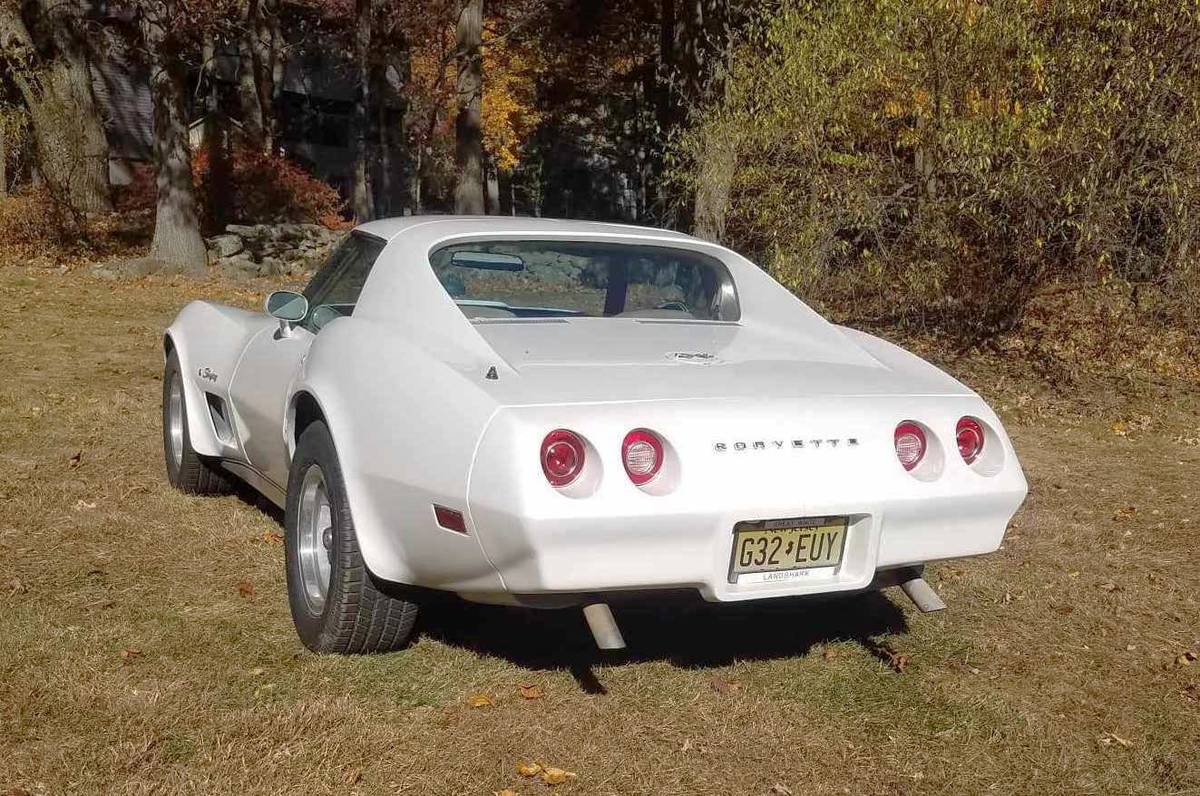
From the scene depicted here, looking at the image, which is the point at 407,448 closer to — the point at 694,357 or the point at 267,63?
the point at 694,357

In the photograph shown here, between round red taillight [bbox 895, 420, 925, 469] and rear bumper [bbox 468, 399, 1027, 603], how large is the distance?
9 cm

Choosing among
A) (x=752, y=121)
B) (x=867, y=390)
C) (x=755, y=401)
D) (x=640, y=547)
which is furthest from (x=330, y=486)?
(x=752, y=121)

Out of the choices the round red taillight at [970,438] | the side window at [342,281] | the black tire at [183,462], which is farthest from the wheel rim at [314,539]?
the round red taillight at [970,438]

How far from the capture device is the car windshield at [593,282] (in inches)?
184

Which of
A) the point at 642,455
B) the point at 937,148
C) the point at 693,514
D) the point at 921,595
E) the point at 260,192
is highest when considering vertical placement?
the point at 937,148

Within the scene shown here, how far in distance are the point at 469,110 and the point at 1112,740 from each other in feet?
75.2

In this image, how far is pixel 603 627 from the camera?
11.6 feet

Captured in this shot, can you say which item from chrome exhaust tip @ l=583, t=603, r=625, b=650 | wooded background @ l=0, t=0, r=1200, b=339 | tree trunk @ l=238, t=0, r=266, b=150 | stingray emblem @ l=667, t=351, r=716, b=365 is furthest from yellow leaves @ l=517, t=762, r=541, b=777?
tree trunk @ l=238, t=0, r=266, b=150

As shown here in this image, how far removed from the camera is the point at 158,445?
24.5 ft

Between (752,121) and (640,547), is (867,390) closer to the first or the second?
(640,547)

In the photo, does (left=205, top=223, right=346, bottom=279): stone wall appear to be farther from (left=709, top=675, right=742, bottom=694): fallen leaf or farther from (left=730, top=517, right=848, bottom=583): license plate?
(left=730, top=517, right=848, bottom=583): license plate

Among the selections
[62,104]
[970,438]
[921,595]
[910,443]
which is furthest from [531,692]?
[62,104]

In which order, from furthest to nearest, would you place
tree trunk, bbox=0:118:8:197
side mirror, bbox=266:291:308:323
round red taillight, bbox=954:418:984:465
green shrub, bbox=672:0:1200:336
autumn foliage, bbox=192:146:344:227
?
autumn foliage, bbox=192:146:344:227 → tree trunk, bbox=0:118:8:197 → green shrub, bbox=672:0:1200:336 → side mirror, bbox=266:291:308:323 → round red taillight, bbox=954:418:984:465

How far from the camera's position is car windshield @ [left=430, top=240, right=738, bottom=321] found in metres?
4.68
